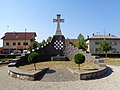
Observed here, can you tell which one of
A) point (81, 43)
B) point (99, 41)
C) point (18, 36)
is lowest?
point (81, 43)

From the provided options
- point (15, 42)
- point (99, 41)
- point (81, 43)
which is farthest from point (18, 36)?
point (99, 41)

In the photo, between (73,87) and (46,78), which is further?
(46,78)

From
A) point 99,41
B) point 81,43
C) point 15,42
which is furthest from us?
point 15,42

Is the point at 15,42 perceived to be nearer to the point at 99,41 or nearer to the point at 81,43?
the point at 81,43

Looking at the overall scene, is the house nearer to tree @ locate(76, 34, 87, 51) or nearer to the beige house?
tree @ locate(76, 34, 87, 51)

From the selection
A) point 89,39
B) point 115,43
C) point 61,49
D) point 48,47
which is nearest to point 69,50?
point 61,49

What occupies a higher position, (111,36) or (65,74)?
(111,36)

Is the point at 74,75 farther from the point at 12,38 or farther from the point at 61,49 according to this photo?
the point at 12,38

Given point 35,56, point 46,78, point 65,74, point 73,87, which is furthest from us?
point 35,56

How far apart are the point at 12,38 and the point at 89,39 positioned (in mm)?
26452

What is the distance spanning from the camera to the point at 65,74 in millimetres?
12695

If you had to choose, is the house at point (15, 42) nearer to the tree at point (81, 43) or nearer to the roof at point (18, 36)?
the roof at point (18, 36)

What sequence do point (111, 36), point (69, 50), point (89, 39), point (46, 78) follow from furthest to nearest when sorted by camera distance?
point (111, 36), point (89, 39), point (69, 50), point (46, 78)

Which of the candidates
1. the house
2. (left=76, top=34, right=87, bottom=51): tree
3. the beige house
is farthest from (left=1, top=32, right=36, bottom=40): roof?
the beige house
